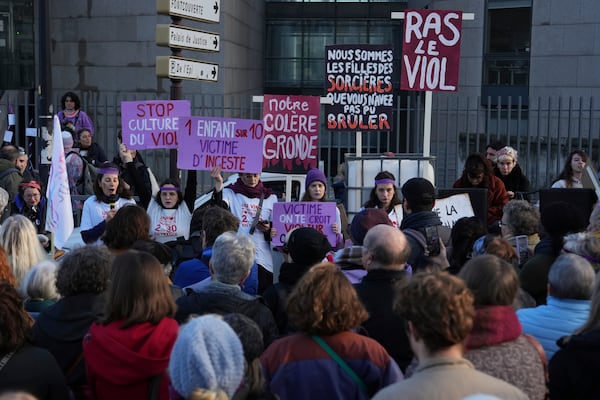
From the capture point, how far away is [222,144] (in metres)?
8.36

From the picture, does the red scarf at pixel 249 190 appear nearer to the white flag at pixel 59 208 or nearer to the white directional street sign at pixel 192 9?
the white flag at pixel 59 208

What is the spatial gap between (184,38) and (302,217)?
3004 mm

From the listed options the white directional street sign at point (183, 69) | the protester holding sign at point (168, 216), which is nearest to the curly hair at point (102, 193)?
the protester holding sign at point (168, 216)

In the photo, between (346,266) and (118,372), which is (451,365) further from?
(346,266)

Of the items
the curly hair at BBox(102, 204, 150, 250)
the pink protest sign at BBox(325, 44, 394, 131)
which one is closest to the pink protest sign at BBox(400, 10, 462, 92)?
the pink protest sign at BBox(325, 44, 394, 131)

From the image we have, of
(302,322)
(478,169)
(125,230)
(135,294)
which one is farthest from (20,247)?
(478,169)

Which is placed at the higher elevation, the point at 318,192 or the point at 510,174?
the point at 510,174

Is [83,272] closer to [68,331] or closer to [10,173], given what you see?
[68,331]

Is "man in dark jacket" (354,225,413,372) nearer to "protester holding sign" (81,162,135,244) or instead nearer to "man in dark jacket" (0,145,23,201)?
"protester holding sign" (81,162,135,244)

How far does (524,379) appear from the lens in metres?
3.51

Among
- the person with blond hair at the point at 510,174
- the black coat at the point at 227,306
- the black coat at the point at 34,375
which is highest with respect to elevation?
the person with blond hair at the point at 510,174

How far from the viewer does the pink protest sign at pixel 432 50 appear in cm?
986

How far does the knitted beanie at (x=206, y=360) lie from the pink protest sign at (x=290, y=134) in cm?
631

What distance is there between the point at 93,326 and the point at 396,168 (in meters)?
6.10
